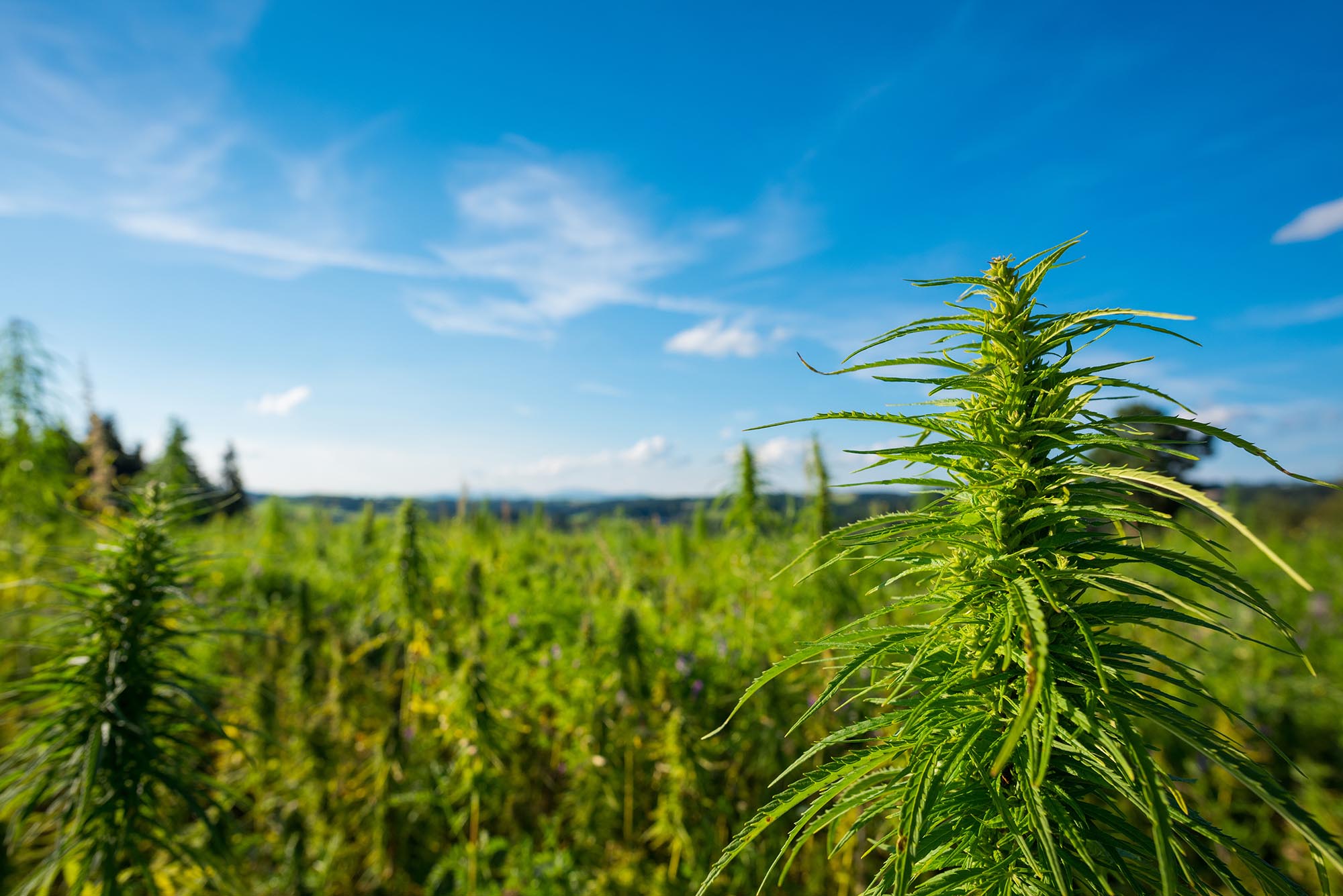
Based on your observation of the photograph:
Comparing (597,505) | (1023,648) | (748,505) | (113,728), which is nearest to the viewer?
(1023,648)

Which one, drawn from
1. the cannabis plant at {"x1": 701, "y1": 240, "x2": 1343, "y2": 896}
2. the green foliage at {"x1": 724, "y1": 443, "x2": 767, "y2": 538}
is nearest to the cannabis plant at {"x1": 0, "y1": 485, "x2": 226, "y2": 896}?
the cannabis plant at {"x1": 701, "y1": 240, "x2": 1343, "y2": 896}

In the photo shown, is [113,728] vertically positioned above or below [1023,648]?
below

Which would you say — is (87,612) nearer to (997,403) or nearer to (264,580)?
(997,403)

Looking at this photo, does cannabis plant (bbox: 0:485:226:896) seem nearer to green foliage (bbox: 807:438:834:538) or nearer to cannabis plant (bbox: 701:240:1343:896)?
cannabis plant (bbox: 701:240:1343:896)

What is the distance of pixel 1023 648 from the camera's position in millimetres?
738

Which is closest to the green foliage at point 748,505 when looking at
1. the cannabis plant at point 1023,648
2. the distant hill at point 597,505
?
the distant hill at point 597,505

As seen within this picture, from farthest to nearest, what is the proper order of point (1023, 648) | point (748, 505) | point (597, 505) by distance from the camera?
point (597, 505) < point (748, 505) < point (1023, 648)

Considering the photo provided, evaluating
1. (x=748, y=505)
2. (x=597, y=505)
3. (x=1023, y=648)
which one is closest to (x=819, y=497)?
(x=748, y=505)

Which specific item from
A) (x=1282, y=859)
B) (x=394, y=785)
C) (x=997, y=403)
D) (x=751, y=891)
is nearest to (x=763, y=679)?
(x=997, y=403)

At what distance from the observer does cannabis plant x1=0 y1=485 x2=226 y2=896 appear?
154 cm

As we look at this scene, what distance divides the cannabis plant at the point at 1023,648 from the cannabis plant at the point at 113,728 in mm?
1750

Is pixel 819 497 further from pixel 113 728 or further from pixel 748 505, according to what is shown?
pixel 113 728

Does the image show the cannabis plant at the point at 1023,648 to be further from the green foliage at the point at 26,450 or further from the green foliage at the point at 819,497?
the green foliage at the point at 26,450

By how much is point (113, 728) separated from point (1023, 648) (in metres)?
2.15
